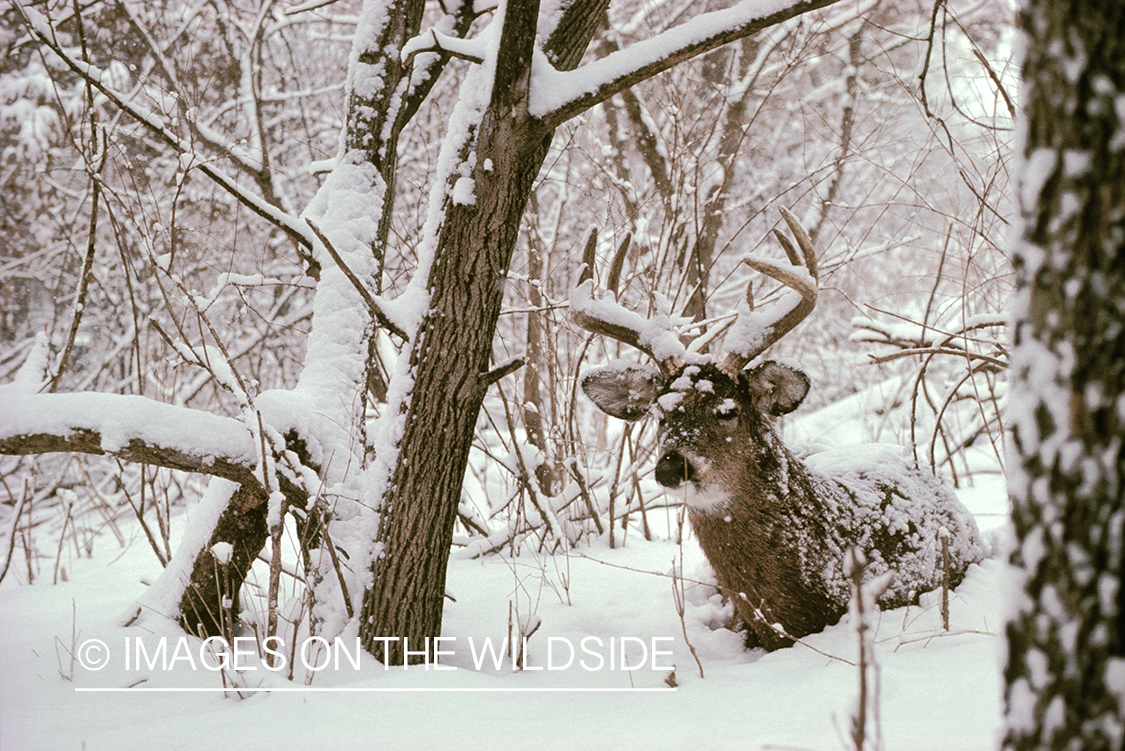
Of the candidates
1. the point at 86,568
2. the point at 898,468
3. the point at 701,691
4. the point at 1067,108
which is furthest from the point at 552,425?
the point at 1067,108

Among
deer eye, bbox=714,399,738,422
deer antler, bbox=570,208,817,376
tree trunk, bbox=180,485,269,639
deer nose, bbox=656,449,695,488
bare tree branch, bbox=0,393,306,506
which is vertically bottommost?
tree trunk, bbox=180,485,269,639

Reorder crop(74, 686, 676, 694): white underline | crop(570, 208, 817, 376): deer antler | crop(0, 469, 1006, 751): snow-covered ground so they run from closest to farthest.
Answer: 1. crop(0, 469, 1006, 751): snow-covered ground
2. crop(74, 686, 676, 694): white underline
3. crop(570, 208, 817, 376): deer antler

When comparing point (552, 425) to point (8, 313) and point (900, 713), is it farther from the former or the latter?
point (8, 313)

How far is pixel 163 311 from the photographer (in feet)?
29.3

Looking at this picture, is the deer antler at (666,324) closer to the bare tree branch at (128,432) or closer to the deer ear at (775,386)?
the deer ear at (775,386)

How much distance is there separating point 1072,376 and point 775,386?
7.73ft

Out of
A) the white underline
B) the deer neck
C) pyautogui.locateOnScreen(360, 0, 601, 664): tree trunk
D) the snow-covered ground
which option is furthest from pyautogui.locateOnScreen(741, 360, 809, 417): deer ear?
the white underline

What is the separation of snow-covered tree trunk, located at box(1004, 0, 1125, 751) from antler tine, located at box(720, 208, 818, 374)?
1970 mm

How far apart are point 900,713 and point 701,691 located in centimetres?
72

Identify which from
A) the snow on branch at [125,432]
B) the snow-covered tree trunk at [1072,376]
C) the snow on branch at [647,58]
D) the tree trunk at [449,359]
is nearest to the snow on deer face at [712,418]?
the tree trunk at [449,359]

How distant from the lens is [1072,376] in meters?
1.13

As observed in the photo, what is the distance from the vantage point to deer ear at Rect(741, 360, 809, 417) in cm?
339

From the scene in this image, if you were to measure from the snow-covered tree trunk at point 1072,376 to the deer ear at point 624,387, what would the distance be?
236 centimetres

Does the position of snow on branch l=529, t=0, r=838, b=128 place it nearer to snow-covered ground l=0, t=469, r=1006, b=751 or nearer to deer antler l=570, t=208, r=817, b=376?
deer antler l=570, t=208, r=817, b=376
